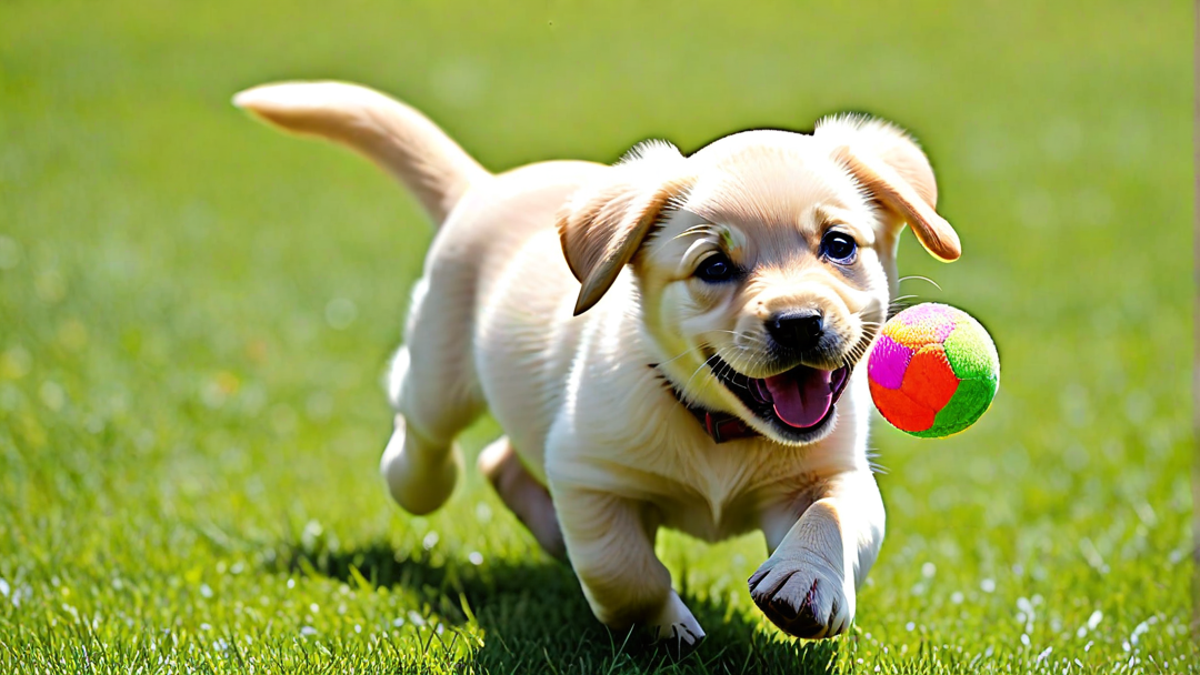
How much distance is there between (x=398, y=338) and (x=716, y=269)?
432cm

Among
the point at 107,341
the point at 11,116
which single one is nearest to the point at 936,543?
the point at 107,341

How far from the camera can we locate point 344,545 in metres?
4.18

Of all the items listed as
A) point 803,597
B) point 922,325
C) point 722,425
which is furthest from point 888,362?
point 803,597

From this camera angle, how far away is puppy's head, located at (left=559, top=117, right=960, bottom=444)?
2.59 meters

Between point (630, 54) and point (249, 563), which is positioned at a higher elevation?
point (249, 563)

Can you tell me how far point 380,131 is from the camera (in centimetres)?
407

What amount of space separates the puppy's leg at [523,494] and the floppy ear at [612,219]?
1.24 metres

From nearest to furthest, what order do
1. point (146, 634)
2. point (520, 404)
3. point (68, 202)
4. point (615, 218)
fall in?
1. point (615, 218)
2. point (146, 634)
3. point (520, 404)
4. point (68, 202)

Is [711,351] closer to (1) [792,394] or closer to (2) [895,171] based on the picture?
(1) [792,394]

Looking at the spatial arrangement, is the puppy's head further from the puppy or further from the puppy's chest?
the puppy's chest

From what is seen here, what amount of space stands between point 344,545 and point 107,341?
2.33 m

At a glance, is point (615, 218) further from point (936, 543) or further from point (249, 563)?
point (936, 543)

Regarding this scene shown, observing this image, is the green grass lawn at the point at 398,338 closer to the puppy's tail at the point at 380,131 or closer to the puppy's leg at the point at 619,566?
the puppy's leg at the point at 619,566

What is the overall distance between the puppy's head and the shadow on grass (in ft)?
1.95
